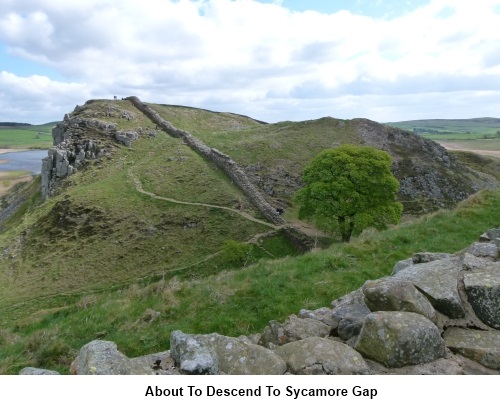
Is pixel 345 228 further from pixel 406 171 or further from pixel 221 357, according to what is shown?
pixel 221 357

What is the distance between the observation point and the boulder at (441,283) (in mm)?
7082

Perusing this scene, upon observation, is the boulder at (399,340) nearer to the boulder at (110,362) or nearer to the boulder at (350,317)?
the boulder at (350,317)

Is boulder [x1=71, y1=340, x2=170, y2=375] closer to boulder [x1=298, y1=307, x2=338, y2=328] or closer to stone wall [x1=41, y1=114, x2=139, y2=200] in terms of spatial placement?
boulder [x1=298, y1=307, x2=338, y2=328]

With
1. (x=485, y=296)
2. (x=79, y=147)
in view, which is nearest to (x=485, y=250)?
(x=485, y=296)

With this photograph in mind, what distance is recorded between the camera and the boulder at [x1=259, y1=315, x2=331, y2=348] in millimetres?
7668

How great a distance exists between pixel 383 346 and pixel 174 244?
36530 mm

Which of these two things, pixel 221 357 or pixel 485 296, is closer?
pixel 221 357

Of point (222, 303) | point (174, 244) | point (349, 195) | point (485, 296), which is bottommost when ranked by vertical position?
point (174, 244)

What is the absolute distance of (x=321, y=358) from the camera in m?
6.03

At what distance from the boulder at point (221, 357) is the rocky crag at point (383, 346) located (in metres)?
0.01

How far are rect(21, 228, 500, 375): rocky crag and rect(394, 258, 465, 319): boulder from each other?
0.06 ft

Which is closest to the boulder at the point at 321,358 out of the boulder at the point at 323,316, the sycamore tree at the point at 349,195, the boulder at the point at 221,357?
the boulder at the point at 221,357

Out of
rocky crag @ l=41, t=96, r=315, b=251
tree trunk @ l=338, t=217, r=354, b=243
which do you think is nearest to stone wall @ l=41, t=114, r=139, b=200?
rocky crag @ l=41, t=96, r=315, b=251

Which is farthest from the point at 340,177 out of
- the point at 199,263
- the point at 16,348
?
the point at 16,348
